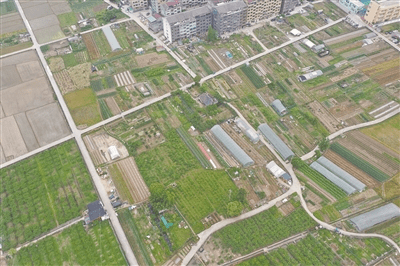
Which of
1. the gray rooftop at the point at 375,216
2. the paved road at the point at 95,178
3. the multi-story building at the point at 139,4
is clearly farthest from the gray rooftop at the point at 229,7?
the gray rooftop at the point at 375,216

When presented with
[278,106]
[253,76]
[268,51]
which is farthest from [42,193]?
[268,51]

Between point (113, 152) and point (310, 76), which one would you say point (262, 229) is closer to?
point (113, 152)

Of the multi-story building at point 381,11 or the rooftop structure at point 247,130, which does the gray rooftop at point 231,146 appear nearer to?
the rooftop structure at point 247,130

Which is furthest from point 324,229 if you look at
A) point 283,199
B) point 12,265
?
point 12,265

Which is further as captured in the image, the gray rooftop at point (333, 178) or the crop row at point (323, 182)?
the crop row at point (323, 182)

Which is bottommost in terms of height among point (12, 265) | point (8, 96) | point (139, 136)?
point (12, 265)

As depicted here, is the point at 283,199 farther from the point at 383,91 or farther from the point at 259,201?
the point at 383,91
